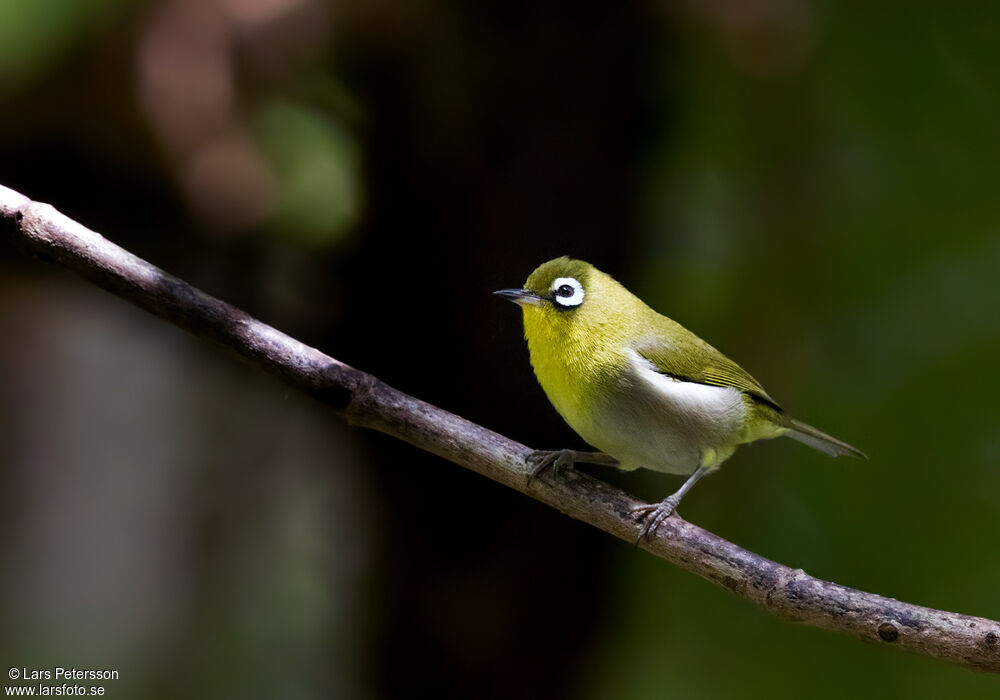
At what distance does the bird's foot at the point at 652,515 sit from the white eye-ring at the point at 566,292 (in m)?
0.52

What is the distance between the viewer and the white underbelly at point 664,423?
2232mm

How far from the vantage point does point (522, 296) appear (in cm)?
209

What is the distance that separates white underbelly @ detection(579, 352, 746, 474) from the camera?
7.32 ft

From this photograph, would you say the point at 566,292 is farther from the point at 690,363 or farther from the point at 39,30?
the point at 39,30

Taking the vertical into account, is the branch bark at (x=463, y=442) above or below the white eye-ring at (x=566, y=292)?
below

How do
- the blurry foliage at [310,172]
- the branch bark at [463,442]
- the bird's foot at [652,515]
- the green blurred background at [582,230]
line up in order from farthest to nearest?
the blurry foliage at [310,172]
the green blurred background at [582,230]
the bird's foot at [652,515]
the branch bark at [463,442]

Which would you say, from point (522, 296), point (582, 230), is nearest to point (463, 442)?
point (522, 296)

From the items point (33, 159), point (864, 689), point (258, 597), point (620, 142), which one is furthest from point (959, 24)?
point (258, 597)

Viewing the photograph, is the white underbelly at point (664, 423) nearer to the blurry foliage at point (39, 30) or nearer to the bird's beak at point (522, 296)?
the bird's beak at point (522, 296)

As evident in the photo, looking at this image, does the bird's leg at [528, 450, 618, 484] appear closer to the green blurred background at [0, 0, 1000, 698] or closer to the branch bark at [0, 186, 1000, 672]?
the branch bark at [0, 186, 1000, 672]

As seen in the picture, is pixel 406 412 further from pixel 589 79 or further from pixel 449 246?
pixel 589 79

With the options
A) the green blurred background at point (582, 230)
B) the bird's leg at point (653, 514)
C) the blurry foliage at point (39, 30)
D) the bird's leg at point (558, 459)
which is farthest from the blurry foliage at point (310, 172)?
the bird's leg at point (653, 514)

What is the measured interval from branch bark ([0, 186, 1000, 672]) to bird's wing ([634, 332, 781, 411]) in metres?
0.39

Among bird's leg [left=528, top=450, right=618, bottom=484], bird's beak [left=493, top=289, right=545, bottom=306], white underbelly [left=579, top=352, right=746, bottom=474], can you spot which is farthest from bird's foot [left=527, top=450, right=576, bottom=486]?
bird's beak [left=493, top=289, right=545, bottom=306]
